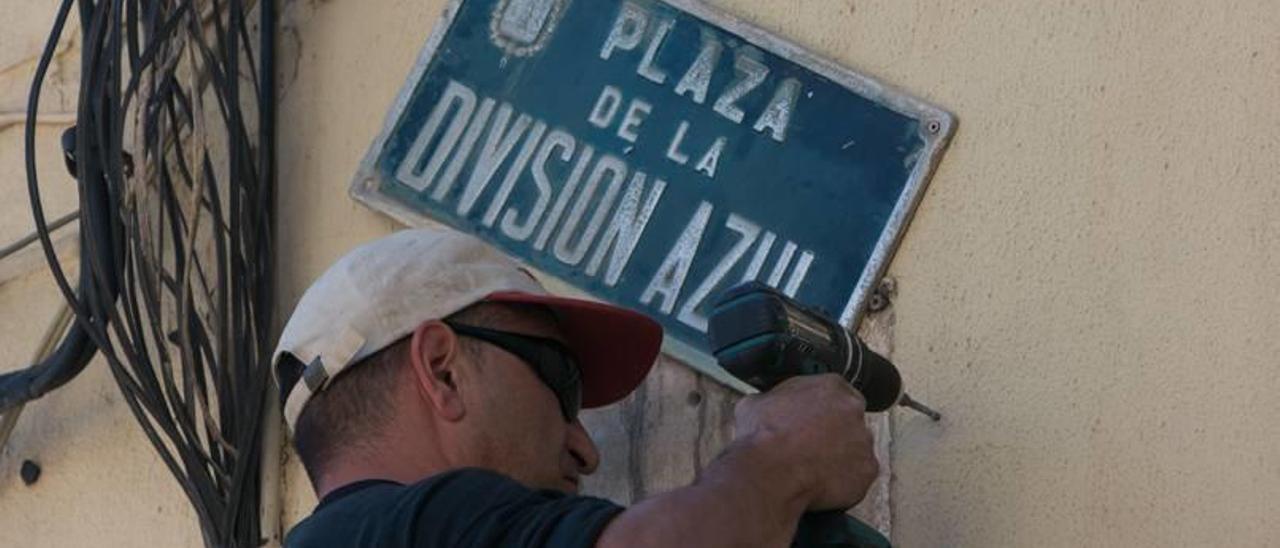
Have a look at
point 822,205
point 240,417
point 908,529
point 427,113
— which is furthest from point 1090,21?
point 240,417

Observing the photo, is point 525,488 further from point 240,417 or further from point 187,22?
point 187,22

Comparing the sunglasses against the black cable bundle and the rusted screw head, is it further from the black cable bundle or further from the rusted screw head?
the rusted screw head

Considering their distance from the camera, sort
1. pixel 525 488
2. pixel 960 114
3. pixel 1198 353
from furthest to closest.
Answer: pixel 960 114
pixel 1198 353
pixel 525 488

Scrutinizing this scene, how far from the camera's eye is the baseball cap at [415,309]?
268 cm

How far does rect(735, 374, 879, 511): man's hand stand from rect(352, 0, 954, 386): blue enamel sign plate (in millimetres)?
366

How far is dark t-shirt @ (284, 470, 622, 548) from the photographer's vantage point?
2254 mm

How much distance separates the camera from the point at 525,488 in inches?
92.9

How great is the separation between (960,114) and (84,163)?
1.30 meters

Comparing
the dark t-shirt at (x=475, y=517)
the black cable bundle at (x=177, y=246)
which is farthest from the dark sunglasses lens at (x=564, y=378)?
the black cable bundle at (x=177, y=246)

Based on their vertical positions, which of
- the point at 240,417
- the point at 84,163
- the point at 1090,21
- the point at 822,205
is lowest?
the point at 240,417

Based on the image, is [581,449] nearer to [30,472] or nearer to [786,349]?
[786,349]

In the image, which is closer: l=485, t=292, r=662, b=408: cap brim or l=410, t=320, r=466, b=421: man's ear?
l=410, t=320, r=466, b=421: man's ear

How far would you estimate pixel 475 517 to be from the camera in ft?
7.49

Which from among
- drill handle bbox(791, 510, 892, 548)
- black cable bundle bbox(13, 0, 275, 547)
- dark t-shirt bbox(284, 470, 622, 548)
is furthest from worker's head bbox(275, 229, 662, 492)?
black cable bundle bbox(13, 0, 275, 547)
